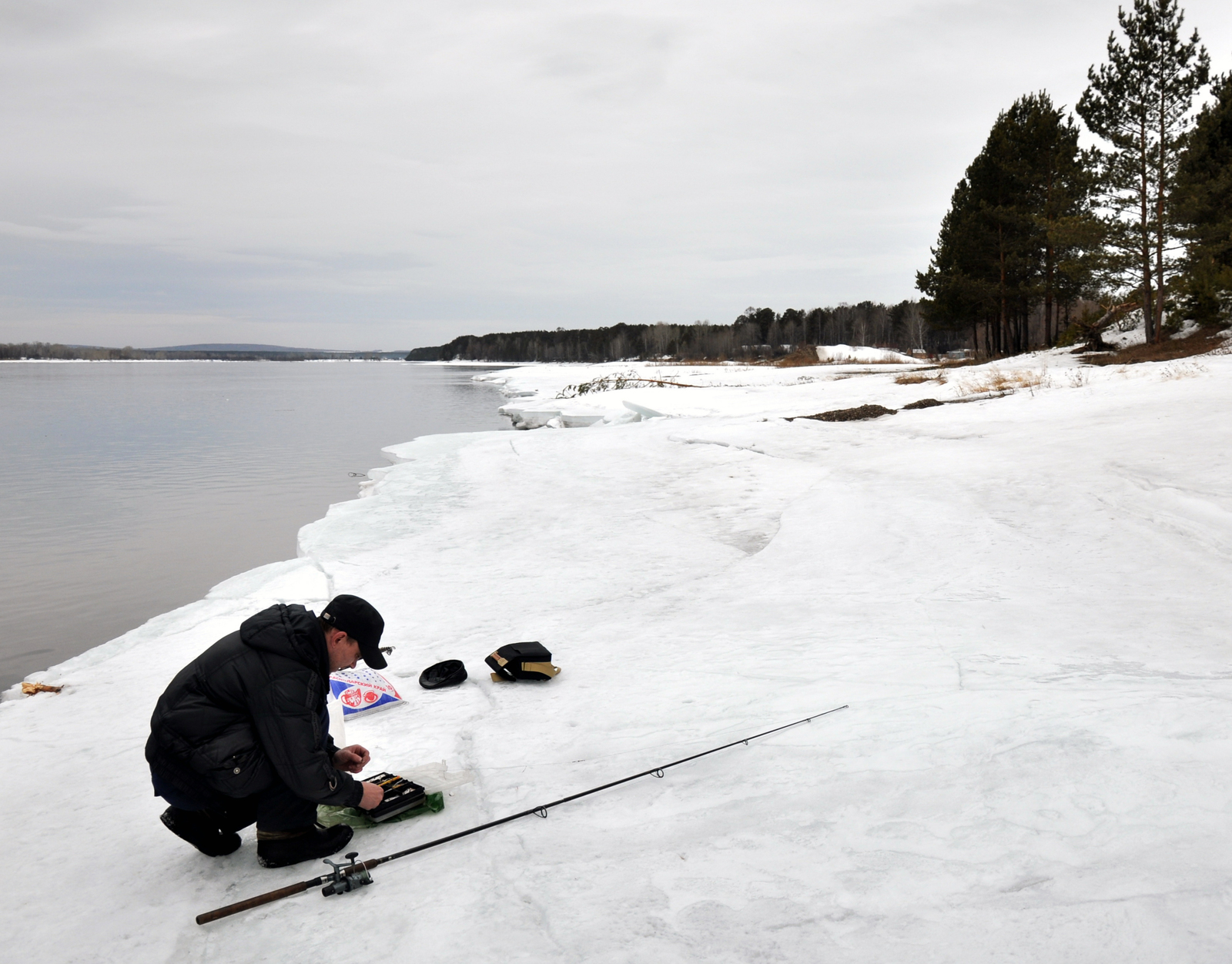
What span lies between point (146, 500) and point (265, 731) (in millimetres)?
12170

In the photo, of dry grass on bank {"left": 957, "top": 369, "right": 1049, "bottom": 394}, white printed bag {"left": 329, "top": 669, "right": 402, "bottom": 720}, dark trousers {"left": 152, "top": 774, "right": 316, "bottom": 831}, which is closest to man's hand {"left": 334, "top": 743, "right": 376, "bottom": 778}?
dark trousers {"left": 152, "top": 774, "right": 316, "bottom": 831}

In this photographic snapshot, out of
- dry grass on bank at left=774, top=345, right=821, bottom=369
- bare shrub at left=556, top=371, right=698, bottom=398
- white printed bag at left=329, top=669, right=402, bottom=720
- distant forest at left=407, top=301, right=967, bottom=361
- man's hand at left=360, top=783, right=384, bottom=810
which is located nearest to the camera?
man's hand at left=360, top=783, right=384, bottom=810

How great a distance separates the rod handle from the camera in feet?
8.74

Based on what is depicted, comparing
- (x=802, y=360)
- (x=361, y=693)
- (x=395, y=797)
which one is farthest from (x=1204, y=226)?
(x=802, y=360)

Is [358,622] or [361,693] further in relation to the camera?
[361,693]

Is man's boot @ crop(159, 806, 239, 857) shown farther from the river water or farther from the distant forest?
the distant forest

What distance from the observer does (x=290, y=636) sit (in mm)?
2918

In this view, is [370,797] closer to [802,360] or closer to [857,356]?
[802,360]

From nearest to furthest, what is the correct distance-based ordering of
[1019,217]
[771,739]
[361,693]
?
[771,739], [361,693], [1019,217]

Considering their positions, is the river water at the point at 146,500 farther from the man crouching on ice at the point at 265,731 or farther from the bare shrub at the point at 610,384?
the bare shrub at the point at 610,384

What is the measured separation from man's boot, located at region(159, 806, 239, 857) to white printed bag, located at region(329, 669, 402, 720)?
1365 mm

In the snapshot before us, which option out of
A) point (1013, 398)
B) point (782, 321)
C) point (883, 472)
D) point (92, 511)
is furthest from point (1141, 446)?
point (782, 321)

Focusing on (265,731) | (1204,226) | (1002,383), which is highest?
(1204,226)

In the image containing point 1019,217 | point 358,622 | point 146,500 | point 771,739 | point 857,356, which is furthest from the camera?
point 857,356
